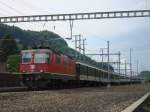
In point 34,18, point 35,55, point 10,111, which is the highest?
point 34,18

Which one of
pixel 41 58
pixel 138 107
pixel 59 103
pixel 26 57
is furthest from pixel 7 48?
pixel 138 107

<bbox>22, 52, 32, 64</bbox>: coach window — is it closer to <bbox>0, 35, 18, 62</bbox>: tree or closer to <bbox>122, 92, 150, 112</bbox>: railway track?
<bbox>122, 92, 150, 112</bbox>: railway track

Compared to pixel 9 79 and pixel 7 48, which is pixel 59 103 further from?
pixel 7 48

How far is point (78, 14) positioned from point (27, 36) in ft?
123

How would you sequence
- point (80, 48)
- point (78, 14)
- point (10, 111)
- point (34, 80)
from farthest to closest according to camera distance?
point (80, 48)
point (78, 14)
point (34, 80)
point (10, 111)

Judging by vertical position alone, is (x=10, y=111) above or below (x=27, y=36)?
below

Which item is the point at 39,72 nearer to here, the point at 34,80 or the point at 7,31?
the point at 34,80

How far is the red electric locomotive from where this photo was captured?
31233mm

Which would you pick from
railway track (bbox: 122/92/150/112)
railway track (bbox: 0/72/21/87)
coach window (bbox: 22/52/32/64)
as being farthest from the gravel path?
railway track (bbox: 0/72/21/87)

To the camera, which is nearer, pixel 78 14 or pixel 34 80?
pixel 34 80

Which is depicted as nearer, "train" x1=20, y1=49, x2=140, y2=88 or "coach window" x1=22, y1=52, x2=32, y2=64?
"train" x1=20, y1=49, x2=140, y2=88

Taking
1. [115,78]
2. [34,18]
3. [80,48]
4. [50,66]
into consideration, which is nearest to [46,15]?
[34,18]

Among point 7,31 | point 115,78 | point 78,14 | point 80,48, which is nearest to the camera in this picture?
point 78,14

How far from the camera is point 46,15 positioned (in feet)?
139
